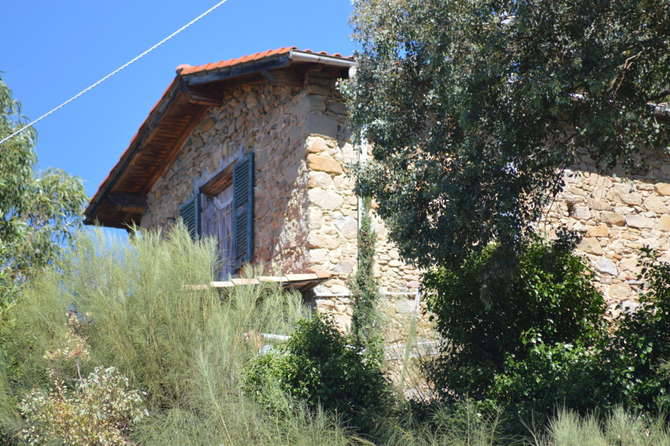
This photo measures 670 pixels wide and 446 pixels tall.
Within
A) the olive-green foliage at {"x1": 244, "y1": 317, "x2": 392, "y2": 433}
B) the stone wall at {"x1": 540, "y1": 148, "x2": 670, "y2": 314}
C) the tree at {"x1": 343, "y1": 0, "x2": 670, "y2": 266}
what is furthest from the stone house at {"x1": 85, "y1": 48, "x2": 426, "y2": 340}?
the stone wall at {"x1": 540, "y1": 148, "x2": 670, "y2": 314}

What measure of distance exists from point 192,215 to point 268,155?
2584 millimetres

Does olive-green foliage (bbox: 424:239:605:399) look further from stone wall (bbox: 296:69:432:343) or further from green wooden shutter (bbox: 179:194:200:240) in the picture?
green wooden shutter (bbox: 179:194:200:240)

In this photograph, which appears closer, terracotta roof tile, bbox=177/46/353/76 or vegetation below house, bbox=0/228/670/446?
vegetation below house, bbox=0/228/670/446

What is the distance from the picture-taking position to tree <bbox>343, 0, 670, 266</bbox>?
22.3ft

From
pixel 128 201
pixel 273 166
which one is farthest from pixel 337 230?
pixel 128 201

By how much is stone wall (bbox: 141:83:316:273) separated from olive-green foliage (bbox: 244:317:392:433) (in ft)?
8.21

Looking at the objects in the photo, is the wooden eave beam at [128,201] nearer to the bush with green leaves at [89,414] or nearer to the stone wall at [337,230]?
the stone wall at [337,230]

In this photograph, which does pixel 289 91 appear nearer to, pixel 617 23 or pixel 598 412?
pixel 617 23

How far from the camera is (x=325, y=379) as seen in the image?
7793mm

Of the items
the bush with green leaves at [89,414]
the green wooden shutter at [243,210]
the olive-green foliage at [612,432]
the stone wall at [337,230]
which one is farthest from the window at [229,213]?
the olive-green foliage at [612,432]

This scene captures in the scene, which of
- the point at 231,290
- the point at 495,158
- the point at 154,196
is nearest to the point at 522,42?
the point at 495,158

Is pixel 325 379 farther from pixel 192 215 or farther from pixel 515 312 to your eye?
pixel 192 215

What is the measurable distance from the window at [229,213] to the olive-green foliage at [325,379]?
339 cm

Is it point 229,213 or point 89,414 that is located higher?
point 229,213
